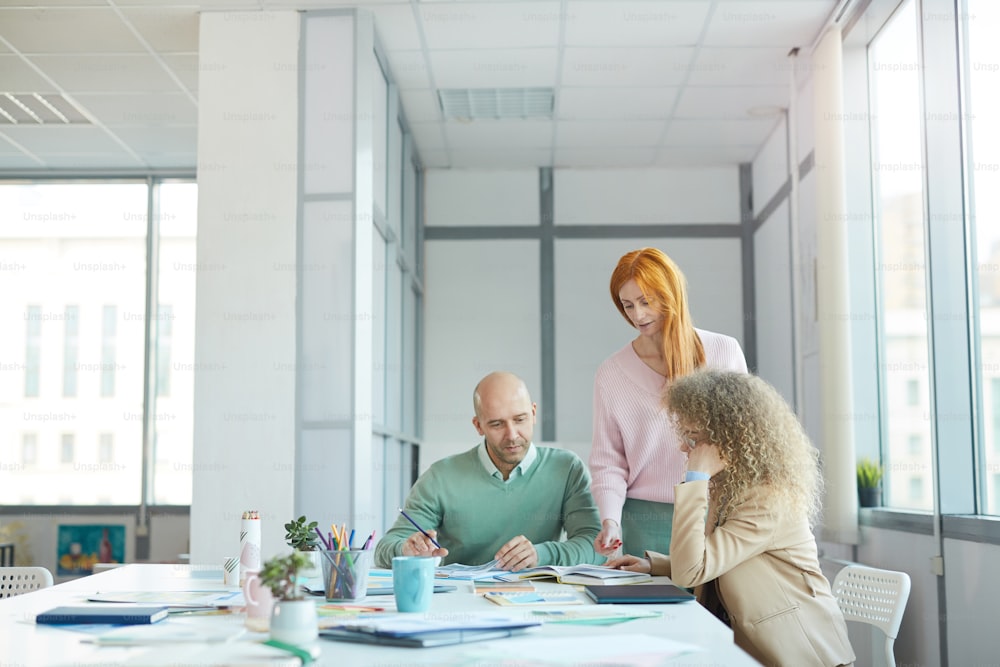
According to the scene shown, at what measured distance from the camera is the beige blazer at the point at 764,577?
207 cm

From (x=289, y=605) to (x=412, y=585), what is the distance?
1.21 ft

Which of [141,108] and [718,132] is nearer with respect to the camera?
[141,108]

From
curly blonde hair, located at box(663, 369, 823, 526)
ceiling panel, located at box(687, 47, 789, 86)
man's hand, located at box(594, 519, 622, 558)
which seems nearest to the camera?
curly blonde hair, located at box(663, 369, 823, 526)

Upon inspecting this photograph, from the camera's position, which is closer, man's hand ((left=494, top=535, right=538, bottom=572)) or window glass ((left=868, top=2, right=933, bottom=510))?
man's hand ((left=494, top=535, right=538, bottom=572))

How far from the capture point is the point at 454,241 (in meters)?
7.09

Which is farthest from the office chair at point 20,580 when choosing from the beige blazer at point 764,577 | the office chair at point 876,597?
the office chair at point 876,597

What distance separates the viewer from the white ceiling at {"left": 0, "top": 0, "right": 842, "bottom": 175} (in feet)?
15.0

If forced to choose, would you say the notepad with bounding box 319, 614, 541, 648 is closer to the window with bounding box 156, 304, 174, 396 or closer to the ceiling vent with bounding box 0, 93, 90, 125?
the ceiling vent with bounding box 0, 93, 90, 125

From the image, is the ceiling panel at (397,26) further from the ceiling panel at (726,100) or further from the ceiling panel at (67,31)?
the ceiling panel at (726,100)

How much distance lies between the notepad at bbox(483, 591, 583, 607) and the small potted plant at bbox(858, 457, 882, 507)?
8.70ft

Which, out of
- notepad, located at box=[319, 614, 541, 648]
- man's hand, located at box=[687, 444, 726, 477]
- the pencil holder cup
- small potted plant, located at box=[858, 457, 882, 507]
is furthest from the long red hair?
small potted plant, located at box=[858, 457, 882, 507]

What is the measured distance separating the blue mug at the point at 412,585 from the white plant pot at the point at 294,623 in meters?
0.34

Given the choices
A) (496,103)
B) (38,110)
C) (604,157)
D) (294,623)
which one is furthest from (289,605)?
(604,157)

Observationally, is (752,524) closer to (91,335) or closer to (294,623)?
(294,623)
